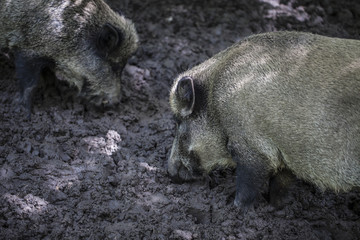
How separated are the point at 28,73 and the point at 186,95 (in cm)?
200

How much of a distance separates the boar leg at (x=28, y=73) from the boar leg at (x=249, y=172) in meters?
2.46

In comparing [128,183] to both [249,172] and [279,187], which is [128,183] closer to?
[249,172]

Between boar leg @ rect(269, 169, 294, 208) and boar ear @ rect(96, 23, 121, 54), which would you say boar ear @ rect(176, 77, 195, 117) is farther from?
boar ear @ rect(96, 23, 121, 54)

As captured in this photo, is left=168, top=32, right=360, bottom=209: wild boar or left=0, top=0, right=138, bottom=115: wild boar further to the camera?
left=0, top=0, right=138, bottom=115: wild boar

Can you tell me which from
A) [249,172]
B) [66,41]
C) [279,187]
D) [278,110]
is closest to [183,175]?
[249,172]

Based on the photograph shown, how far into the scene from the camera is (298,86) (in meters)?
3.56

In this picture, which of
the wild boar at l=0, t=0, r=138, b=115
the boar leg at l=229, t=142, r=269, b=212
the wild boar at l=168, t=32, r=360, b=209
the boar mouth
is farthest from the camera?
the wild boar at l=0, t=0, r=138, b=115

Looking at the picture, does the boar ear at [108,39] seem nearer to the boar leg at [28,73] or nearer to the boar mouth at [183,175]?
the boar leg at [28,73]

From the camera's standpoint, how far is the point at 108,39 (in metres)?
5.16

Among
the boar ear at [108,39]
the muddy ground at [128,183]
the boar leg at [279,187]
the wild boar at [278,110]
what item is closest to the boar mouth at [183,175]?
the muddy ground at [128,183]

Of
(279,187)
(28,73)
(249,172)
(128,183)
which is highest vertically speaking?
(249,172)

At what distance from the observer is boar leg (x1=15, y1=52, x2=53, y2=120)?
500cm

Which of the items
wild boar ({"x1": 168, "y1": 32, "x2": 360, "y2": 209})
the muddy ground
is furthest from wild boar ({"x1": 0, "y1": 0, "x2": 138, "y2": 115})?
wild boar ({"x1": 168, "y1": 32, "x2": 360, "y2": 209})

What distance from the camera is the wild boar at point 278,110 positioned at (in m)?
3.44
